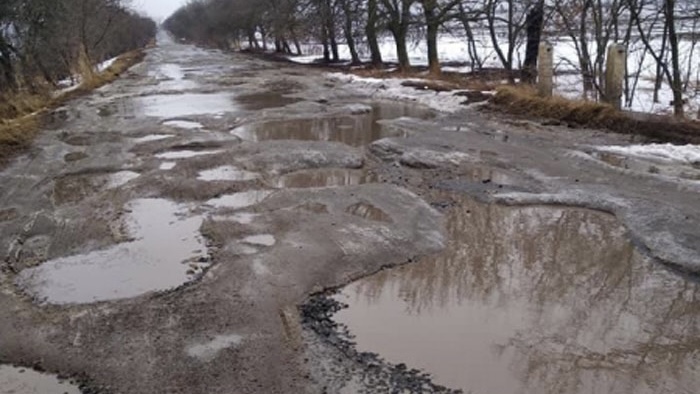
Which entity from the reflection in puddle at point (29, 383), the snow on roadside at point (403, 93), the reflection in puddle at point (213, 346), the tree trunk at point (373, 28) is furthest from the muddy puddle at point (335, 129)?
the tree trunk at point (373, 28)

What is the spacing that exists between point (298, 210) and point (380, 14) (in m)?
22.2

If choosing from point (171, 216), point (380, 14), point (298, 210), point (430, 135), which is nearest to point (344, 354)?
point (298, 210)

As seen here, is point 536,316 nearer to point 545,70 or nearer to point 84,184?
point 84,184

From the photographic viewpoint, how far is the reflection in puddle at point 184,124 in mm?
13789

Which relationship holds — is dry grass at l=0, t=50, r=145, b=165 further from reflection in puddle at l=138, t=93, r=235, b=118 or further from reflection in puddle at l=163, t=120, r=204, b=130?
reflection in puddle at l=163, t=120, r=204, b=130

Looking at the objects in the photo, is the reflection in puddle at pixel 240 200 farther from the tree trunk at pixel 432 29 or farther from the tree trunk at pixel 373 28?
the tree trunk at pixel 373 28

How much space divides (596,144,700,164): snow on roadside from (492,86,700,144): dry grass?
57 centimetres

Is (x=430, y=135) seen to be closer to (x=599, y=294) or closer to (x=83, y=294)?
(x=599, y=294)

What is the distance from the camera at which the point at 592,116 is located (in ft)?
41.3

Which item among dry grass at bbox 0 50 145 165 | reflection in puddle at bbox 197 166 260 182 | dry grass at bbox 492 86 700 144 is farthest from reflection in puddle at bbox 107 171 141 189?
dry grass at bbox 492 86 700 144

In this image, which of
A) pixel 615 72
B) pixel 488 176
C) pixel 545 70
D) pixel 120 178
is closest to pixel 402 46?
pixel 545 70

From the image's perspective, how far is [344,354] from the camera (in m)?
4.39

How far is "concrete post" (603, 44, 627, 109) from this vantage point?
12.7 m

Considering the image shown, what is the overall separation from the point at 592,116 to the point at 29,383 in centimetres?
1135
